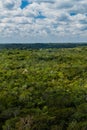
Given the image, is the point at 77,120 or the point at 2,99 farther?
the point at 2,99

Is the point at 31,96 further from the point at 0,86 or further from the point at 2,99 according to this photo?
the point at 0,86

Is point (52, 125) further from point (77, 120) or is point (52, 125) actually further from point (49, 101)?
point (49, 101)

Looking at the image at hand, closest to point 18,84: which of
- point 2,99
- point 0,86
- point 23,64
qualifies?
point 0,86

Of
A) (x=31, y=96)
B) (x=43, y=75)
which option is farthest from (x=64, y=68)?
(x=31, y=96)

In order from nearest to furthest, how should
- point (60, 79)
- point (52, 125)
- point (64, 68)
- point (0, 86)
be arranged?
point (52, 125)
point (0, 86)
point (60, 79)
point (64, 68)

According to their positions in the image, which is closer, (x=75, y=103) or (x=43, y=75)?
(x=75, y=103)

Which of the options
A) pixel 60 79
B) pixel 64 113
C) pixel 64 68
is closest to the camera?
pixel 64 113
